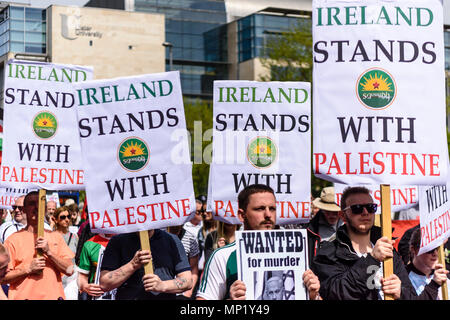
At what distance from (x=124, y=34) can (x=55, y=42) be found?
7.68 m

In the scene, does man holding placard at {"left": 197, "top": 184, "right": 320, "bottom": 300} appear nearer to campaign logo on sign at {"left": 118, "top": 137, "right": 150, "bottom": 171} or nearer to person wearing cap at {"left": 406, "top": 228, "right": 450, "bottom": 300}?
campaign logo on sign at {"left": 118, "top": 137, "right": 150, "bottom": 171}

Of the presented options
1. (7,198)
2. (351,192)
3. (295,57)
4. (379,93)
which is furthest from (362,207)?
(295,57)

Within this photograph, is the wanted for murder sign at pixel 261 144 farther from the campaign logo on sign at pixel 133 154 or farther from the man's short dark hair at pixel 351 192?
the man's short dark hair at pixel 351 192

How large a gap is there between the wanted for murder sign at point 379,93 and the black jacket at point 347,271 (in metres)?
0.44

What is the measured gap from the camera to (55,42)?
77.9 metres

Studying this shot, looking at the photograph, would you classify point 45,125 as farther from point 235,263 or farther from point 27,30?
point 27,30

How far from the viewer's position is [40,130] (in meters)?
10.0

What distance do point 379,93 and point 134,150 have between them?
1.96 meters

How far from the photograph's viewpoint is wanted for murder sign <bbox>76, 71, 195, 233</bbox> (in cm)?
752

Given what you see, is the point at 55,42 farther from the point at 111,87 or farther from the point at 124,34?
the point at 111,87

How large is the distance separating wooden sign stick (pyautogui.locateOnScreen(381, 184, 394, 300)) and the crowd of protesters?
5cm

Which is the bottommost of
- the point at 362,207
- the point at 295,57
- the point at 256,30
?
the point at 362,207

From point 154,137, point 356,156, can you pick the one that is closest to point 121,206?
point 154,137

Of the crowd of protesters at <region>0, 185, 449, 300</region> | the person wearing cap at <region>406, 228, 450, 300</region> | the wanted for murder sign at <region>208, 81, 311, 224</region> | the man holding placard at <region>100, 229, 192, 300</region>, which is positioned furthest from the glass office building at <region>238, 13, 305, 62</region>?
the person wearing cap at <region>406, 228, 450, 300</region>
